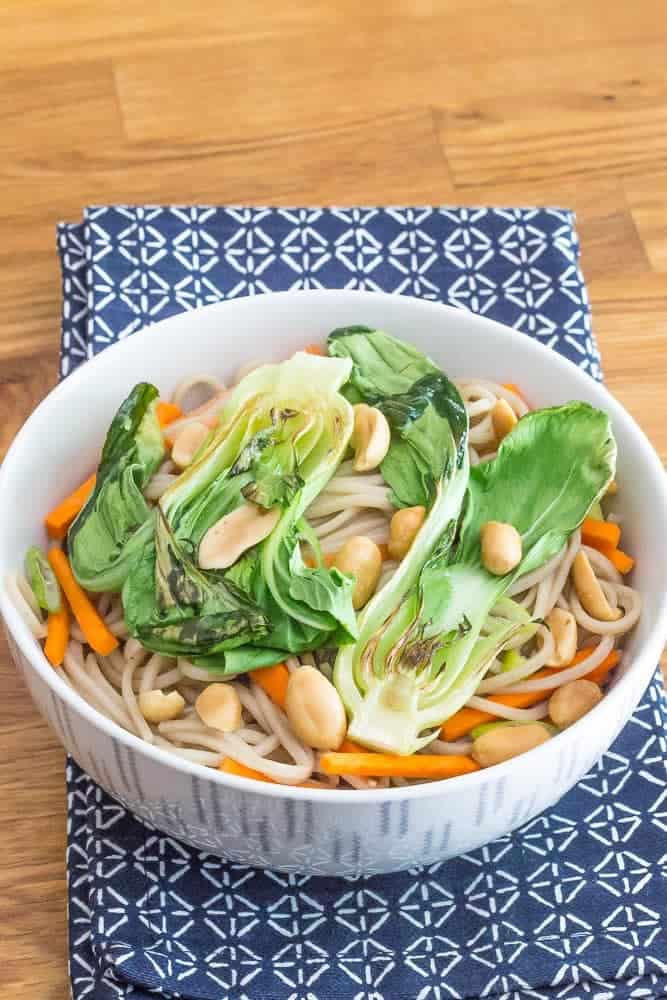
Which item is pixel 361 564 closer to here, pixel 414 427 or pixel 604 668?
pixel 414 427

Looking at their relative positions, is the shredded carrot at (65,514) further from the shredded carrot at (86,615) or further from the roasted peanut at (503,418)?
the roasted peanut at (503,418)

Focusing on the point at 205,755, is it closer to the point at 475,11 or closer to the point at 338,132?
the point at 338,132

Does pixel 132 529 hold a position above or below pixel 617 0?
below

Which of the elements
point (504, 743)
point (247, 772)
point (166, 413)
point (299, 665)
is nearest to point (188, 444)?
point (166, 413)

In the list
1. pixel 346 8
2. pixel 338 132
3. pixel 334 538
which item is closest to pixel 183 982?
pixel 334 538

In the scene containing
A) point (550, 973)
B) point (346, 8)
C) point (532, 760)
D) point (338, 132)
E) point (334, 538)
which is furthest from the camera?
point (346, 8)

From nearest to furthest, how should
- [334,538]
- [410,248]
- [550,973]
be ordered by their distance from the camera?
[550,973]
[334,538]
[410,248]

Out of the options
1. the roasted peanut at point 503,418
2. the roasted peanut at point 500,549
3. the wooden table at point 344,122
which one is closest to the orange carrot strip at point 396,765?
the roasted peanut at point 500,549
